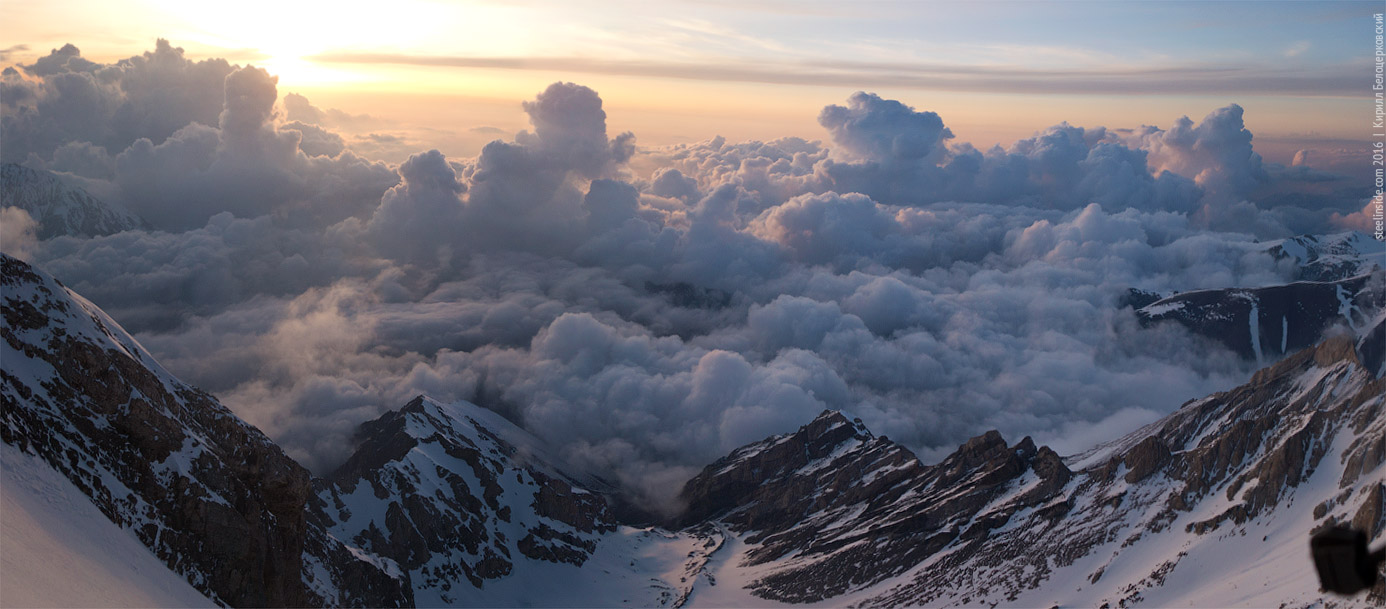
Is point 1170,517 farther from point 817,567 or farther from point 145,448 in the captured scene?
point 145,448

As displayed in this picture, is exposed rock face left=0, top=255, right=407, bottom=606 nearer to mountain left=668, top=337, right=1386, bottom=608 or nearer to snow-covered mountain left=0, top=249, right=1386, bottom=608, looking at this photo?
snow-covered mountain left=0, top=249, right=1386, bottom=608

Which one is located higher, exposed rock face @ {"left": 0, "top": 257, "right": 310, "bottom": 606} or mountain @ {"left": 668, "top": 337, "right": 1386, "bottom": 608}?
exposed rock face @ {"left": 0, "top": 257, "right": 310, "bottom": 606}

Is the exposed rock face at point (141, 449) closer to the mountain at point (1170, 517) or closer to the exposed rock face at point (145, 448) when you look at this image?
the exposed rock face at point (145, 448)

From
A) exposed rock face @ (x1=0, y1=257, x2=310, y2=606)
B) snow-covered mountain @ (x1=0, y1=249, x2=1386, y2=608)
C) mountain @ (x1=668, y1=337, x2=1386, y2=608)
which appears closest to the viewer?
exposed rock face @ (x1=0, y1=257, x2=310, y2=606)

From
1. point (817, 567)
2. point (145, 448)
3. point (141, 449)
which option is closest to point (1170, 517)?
point (817, 567)

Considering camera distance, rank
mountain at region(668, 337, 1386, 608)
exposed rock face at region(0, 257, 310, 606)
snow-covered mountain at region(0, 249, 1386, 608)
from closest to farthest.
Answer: exposed rock face at region(0, 257, 310, 606)
snow-covered mountain at region(0, 249, 1386, 608)
mountain at region(668, 337, 1386, 608)

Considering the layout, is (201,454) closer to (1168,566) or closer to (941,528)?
(1168,566)

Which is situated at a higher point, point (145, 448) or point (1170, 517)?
point (145, 448)

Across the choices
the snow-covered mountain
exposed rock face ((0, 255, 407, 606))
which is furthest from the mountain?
exposed rock face ((0, 255, 407, 606))

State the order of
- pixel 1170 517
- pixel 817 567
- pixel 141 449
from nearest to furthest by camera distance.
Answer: pixel 141 449 < pixel 1170 517 < pixel 817 567
